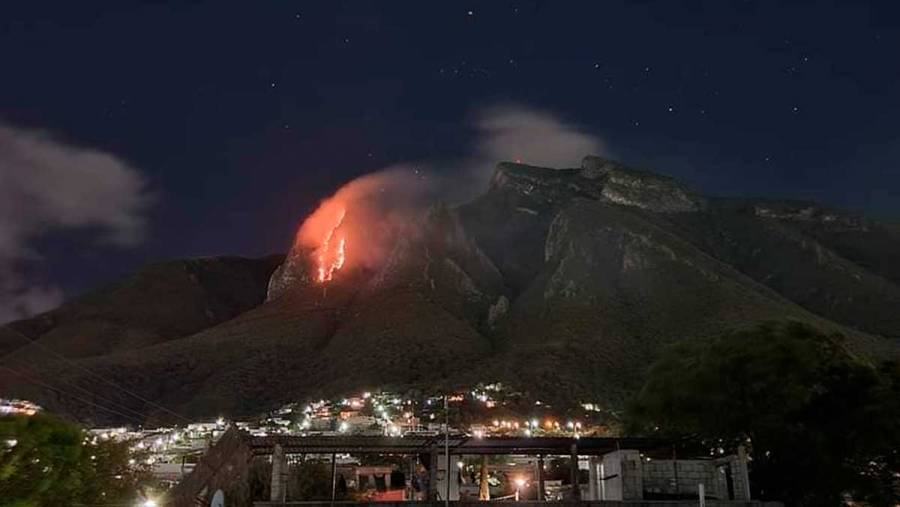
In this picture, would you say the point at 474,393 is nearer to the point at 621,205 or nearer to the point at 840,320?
the point at 840,320

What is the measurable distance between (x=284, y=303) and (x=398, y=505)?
398 ft

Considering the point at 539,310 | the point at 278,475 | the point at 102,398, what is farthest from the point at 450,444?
the point at 102,398

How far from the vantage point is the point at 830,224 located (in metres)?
144

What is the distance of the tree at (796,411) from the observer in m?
34.1

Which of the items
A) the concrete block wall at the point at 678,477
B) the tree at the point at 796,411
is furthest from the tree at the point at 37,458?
the tree at the point at 796,411

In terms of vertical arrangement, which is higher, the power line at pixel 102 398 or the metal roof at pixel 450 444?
the power line at pixel 102 398

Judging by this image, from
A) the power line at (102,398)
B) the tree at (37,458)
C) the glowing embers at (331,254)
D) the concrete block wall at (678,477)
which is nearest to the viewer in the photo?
the tree at (37,458)

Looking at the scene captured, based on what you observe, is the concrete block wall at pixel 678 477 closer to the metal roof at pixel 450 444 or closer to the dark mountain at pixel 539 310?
the metal roof at pixel 450 444

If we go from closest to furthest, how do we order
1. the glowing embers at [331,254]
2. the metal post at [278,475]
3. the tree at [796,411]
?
the metal post at [278,475]
the tree at [796,411]
the glowing embers at [331,254]

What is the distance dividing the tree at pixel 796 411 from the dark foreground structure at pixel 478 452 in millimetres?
6827

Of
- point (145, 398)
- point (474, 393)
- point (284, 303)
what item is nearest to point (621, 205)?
point (284, 303)

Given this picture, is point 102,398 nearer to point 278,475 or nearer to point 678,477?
point 278,475

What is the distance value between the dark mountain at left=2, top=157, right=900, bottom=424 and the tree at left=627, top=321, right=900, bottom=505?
36703 millimetres

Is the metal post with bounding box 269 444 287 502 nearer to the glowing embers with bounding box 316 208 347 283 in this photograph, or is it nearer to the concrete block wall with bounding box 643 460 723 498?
the concrete block wall with bounding box 643 460 723 498
